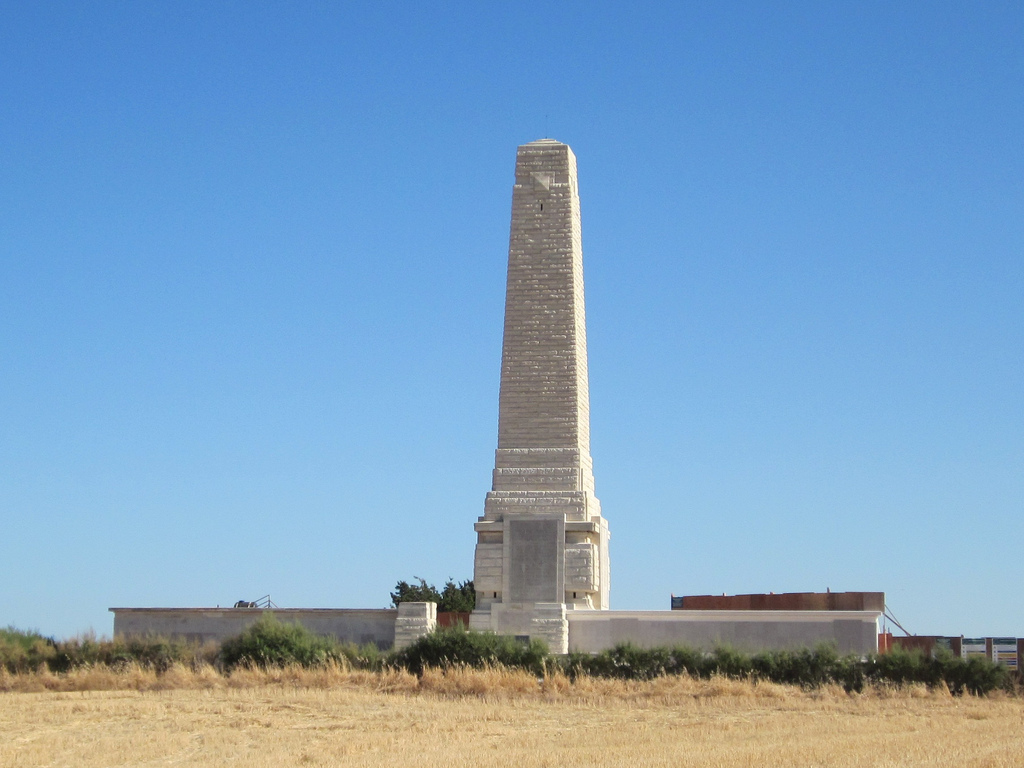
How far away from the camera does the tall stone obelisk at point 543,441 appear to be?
1316 inches

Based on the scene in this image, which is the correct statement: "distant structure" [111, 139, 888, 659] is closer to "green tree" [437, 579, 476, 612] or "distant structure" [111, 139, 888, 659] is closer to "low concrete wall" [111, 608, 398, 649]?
"low concrete wall" [111, 608, 398, 649]

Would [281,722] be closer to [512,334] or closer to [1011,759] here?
[1011,759]

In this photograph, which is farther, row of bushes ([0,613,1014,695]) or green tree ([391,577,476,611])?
green tree ([391,577,476,611])

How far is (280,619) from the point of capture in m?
32.8

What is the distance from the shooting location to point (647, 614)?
32.2 metres

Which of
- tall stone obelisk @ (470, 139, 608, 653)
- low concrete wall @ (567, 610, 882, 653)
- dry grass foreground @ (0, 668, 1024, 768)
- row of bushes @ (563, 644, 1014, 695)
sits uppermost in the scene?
tall stone obelisk @ (470, 139, 608, 653)

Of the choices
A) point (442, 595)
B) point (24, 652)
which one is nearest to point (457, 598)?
point (442, 595)

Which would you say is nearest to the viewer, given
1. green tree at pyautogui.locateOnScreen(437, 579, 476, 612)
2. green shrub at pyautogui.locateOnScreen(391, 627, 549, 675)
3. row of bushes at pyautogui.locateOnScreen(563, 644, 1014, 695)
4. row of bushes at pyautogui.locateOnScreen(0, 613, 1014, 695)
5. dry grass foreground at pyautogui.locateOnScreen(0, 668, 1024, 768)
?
dry grass foreground at pyautogui.locateOnScreen(0, 668, 1024, 768)

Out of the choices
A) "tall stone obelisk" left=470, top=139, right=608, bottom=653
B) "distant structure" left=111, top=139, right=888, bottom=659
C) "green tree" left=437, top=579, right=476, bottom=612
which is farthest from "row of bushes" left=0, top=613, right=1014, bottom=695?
"green tree" left=437, top=579, right=476, bottom=612

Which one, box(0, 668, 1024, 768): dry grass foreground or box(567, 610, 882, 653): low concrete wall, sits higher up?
box(567, 610, 882, 653): low concrete wall

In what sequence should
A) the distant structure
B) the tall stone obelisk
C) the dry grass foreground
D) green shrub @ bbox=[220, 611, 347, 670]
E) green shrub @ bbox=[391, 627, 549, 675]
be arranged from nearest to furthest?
the dry grass foreground → green shrub @ bbox=[391, 627, 549, 675] → green shrub @ bbox=[220, 611, 347, 670] → the distant structure → the tall stone obelisk

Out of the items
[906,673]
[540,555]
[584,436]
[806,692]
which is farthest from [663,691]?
[584,436]

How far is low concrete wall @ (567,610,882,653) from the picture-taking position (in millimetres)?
30844

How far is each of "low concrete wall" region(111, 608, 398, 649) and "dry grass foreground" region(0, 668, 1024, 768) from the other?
11.1 feet
